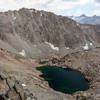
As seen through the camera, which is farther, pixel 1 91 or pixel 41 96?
pixel 41 96

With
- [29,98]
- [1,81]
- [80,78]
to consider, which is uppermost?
[1,81]

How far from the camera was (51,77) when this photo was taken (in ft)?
593

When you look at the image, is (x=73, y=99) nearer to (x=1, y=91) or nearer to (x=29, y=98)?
(x=29, y=98)

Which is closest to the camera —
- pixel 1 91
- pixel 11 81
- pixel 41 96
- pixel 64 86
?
pixel 1 91

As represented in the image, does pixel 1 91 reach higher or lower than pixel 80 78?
higher

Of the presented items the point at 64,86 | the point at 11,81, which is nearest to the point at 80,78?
the point at 64,86

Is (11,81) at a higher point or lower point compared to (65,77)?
higher

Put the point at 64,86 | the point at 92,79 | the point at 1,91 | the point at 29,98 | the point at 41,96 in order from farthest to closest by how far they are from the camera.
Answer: the point at 92,79 < the point at 64,86 < the point at 41,96 < the point at 29,98 < the point at 1,91

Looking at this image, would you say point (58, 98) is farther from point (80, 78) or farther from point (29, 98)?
point (80, 78)

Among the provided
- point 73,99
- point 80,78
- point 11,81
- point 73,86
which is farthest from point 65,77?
point 11,81

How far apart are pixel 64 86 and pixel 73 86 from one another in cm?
671

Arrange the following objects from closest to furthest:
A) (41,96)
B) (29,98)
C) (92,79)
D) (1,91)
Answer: (1,91), (29,98), (41,96), (92,79)

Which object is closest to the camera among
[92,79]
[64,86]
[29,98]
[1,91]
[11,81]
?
[1,91]

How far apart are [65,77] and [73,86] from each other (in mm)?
31520
